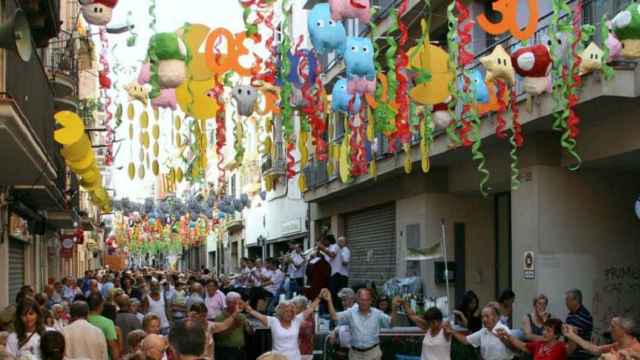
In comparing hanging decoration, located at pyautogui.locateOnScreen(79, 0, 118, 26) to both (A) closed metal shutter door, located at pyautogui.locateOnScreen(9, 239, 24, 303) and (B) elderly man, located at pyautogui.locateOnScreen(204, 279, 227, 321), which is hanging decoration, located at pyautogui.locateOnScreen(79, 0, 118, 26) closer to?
(B) elderly man, located at pyautogui.locateOnScreen(204, 279, 227, 321)

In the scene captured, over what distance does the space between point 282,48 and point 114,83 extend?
4046 millimetres

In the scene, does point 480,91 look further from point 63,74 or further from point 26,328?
point 63,74

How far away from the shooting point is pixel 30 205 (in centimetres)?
2533

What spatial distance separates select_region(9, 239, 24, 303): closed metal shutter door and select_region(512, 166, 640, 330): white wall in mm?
10941

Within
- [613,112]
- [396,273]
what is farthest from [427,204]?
[613,112]

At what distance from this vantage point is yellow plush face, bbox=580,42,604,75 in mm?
13477

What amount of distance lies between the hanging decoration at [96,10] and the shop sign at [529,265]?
8.99 m

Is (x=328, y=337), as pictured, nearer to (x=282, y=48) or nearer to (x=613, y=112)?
(x=282, y=48)

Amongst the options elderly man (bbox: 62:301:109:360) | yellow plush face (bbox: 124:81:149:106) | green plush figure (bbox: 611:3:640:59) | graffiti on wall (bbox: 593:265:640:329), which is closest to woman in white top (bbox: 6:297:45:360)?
elderly man (bbox: 62:301:109:360)

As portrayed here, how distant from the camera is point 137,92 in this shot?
51.6 ft

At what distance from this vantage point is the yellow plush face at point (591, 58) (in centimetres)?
1348

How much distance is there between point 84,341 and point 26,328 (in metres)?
0.58

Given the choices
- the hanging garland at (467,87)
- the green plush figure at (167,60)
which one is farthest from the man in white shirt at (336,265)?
the green plush figure at (167,60)

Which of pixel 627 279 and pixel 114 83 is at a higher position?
pixel 114 83
